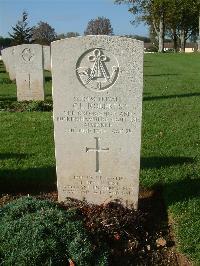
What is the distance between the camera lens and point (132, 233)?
14.7ft

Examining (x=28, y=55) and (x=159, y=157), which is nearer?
(x=159, y=157)

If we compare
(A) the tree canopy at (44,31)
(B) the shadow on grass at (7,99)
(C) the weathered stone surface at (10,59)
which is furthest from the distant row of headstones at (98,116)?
(A) the tree canopy at (44,31)

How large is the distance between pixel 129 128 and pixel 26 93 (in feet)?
27.5

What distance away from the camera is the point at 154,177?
578cm

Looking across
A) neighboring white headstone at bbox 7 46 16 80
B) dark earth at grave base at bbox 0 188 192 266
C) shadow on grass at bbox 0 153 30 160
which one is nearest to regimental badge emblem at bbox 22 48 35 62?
shadow on grass at bbox 0 153 30 160

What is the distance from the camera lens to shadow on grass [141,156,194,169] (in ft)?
20.4

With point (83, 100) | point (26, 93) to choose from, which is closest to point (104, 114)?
point (83, 100)

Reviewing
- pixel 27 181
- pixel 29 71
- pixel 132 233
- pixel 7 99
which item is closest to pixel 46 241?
pixel 132 233

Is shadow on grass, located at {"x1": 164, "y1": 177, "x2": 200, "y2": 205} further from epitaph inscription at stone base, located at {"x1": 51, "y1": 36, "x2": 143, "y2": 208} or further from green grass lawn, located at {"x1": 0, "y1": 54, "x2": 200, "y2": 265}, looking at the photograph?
epitaph inscription at stone base, located at {"x1": 51, "y1": 36, "x2": 143, "y2": 208}

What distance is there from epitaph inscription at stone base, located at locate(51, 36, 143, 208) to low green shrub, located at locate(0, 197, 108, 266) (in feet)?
2.15

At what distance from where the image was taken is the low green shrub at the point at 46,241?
389 cm

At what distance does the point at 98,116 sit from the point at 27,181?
5.63 feet

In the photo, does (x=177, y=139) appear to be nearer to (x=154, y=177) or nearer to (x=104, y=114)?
(x=154, y=177)

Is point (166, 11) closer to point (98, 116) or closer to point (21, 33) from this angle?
point (21, 33)
